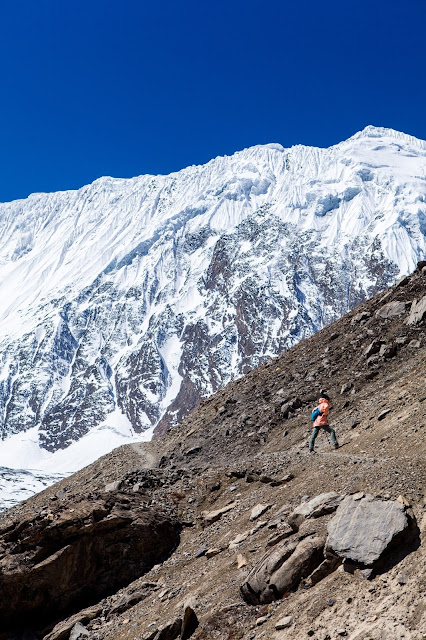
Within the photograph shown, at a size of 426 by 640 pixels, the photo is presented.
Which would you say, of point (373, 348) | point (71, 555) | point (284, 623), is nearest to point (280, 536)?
point (284, 623)

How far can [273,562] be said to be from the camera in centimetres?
966

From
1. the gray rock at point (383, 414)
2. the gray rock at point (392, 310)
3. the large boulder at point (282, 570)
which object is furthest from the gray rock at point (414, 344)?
the large boulder at point (282, 570)

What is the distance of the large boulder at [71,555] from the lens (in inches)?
503

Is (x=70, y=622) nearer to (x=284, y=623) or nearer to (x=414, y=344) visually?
(x=284, y=623)

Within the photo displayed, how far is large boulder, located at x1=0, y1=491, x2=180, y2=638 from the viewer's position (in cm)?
1278

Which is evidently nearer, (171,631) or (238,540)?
(171,631)

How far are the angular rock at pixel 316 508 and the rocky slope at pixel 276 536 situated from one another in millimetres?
29

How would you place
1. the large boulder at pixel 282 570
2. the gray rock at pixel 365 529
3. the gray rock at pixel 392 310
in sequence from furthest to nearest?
the gray rock at pixel 392 310 < the large boulder at pixel 282 570 < the gray rock at pixel 365 529

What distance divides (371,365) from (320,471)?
11215 mm

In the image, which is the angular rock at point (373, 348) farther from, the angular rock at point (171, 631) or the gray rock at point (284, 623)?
the gray rock at point (284, 623)

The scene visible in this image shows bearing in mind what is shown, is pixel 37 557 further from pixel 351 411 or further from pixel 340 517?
pixel 351 411

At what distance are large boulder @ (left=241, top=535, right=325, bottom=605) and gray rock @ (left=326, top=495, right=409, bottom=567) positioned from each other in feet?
1.16

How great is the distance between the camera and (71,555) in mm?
13250

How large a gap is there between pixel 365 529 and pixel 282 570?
1546 millimetres
